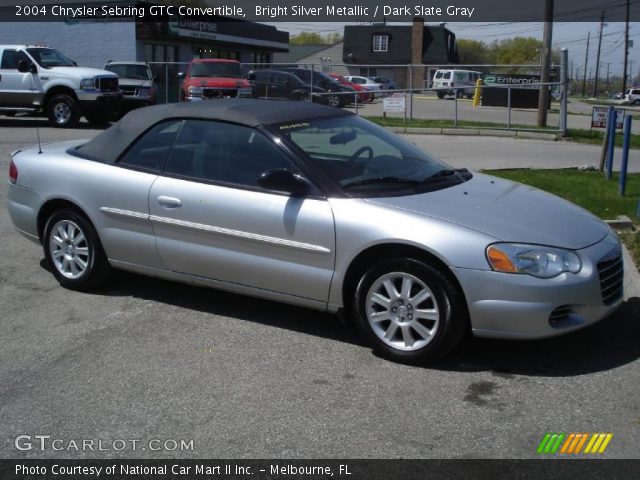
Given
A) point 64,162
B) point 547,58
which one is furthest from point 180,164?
point 547,58

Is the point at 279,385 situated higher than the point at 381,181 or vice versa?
the point at 381,181

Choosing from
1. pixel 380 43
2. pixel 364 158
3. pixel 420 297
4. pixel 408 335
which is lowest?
pixel 408 335

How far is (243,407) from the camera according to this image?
3906 mm

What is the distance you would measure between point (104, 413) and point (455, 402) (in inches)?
73.4

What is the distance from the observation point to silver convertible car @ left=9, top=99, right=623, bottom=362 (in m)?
4.27

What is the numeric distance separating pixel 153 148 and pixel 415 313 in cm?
236

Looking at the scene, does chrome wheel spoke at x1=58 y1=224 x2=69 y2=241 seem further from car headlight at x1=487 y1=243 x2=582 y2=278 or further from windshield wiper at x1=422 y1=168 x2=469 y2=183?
car headlight at x1=487 y1=243 x2=582 y2=278

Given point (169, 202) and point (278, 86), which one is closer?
point (169, 202)

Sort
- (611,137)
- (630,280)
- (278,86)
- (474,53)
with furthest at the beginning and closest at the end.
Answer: (474,53) < (278,86) < (611,137) < (630,280)

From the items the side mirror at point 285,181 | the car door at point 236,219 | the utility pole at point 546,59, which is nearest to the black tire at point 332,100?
the utility pole at point 546,59

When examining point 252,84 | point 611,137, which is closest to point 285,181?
point 611,137

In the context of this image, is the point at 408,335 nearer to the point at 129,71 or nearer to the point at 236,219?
the point at 236,219

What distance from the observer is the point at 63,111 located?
63.7 ft

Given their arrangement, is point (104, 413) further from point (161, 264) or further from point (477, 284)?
point (477, 284)
